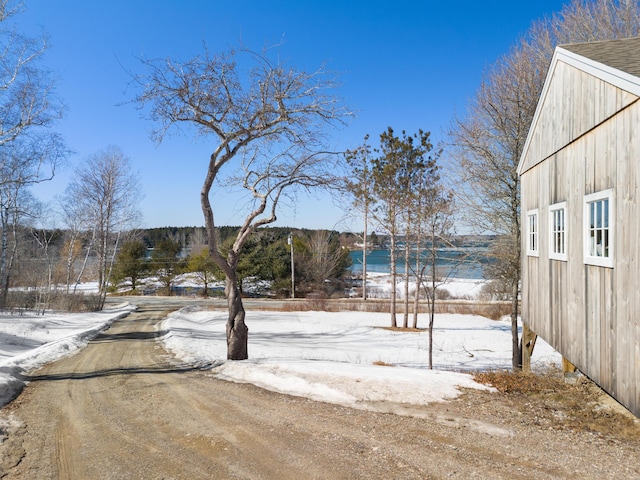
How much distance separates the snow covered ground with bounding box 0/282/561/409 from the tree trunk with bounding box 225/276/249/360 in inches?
17.1

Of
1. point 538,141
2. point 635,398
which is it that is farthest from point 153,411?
point 538,141

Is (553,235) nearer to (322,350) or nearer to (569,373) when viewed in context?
(569,373)

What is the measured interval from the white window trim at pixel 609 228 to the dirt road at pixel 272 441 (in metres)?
1.98

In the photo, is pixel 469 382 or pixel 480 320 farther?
pixel 480 320

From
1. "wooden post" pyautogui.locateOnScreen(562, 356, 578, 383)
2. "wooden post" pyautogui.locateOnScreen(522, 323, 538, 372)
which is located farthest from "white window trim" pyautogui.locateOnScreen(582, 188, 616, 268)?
"wooden post" pyautogui.locateOnScreen(522, 323, 538, 372)

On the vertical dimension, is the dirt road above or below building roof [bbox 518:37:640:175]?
below

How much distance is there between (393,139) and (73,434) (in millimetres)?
16891

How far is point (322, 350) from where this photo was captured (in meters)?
14.8

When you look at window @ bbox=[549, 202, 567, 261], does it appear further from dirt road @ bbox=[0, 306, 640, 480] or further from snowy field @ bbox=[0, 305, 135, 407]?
snowy field @ bbox=[0, 305, 135, 407]

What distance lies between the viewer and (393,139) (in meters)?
18.9

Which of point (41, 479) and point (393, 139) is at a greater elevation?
point (393, 139)

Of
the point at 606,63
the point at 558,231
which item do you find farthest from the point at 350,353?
the point at 606,63

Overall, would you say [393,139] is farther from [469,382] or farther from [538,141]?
[469,382]

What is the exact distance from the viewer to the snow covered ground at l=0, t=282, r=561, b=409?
6188mm
